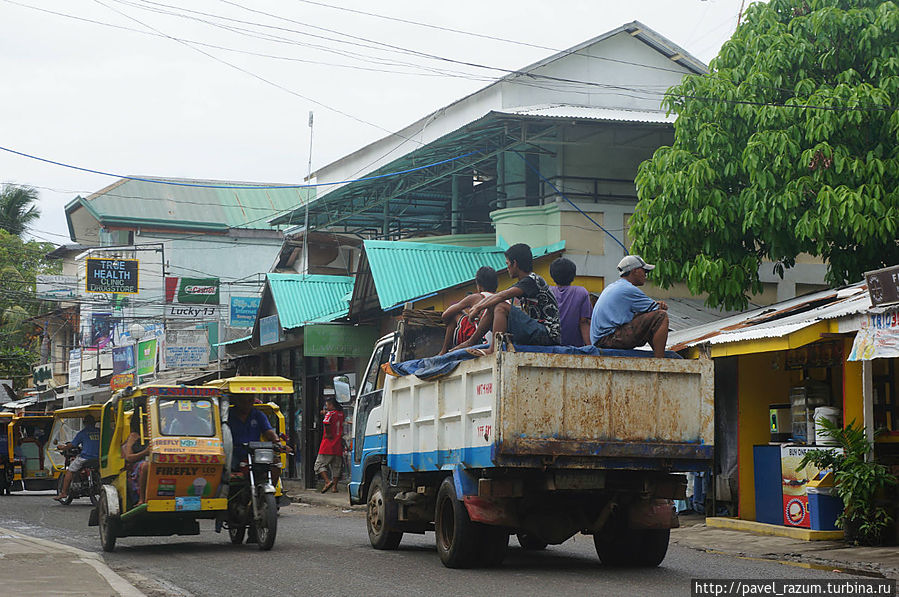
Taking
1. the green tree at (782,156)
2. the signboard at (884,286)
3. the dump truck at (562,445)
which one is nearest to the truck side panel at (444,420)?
the dump truck at (562,445)

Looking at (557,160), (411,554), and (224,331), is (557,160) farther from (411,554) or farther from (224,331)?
(224,331)

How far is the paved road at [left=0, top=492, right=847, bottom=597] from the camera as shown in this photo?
9477 millimetres

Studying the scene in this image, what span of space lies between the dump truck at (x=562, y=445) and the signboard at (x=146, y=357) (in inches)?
1185

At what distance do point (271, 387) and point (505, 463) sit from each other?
632 centimetres

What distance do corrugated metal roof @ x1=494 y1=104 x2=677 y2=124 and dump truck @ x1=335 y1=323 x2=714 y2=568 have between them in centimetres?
1167

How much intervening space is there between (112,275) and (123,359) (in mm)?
6189

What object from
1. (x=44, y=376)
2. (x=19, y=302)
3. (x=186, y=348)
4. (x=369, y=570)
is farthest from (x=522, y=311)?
(x=44, y=376)

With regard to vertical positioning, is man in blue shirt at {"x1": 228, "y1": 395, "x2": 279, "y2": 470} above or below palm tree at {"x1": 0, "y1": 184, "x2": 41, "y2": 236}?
below

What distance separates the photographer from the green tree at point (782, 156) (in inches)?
635

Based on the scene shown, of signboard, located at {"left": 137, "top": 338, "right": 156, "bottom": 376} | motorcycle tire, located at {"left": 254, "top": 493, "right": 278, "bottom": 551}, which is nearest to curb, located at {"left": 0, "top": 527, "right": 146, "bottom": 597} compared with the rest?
motorcycle tire, located at {"left": 254, "top": 493, "right": 278, "bottom": 551}

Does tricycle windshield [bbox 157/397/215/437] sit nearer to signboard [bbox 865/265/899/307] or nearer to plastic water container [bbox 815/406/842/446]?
plastic water container [bbox 815/406/842/446]

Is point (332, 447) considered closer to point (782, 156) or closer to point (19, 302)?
point (782, 156)

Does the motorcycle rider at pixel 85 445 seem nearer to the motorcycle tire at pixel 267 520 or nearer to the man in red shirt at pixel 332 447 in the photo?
the man in red shirt at pixel 332 447

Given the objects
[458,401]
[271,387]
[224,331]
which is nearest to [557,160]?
[271,387]
